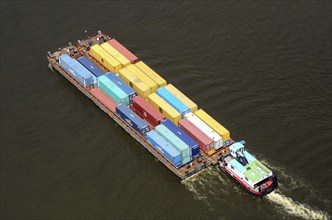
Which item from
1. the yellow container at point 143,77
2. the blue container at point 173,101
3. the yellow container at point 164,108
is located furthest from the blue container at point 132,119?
the yellow container at point 143,77

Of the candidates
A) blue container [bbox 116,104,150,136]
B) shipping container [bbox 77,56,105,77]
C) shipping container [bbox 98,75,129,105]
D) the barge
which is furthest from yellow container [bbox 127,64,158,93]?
blue container [bbox 116,104,150,136]

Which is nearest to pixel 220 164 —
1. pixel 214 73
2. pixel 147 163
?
pixel 147 163

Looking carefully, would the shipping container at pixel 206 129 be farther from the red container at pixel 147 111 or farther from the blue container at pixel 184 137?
the red container at pixel 147 111

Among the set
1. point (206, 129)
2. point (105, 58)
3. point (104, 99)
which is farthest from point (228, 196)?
point (105, 58)

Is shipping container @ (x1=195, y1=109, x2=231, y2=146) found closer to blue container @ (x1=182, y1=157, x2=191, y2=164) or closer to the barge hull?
the barge hull

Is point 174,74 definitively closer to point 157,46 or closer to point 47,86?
point 157,46

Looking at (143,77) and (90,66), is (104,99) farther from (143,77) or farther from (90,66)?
(90,66)
